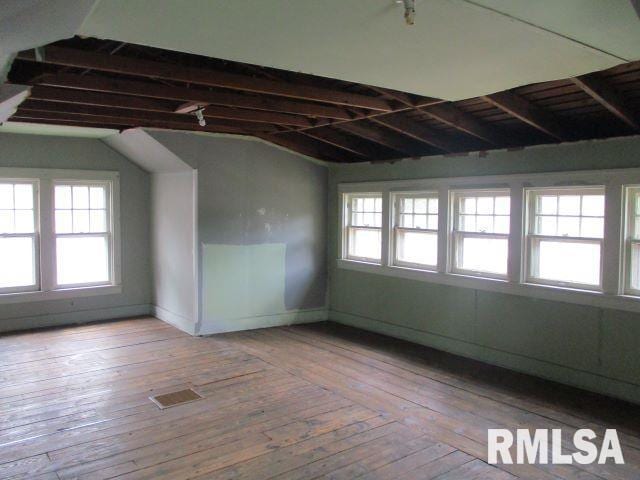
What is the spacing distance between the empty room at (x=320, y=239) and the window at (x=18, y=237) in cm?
3

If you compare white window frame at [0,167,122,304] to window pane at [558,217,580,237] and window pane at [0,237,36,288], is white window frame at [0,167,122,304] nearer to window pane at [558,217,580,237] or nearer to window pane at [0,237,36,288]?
window pane at [0,237,36,288]

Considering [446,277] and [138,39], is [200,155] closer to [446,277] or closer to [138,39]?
[446,277]

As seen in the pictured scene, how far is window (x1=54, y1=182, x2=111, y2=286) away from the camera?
7215 mm

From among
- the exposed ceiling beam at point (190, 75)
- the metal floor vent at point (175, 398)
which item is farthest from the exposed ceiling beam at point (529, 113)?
the metal floor vent at point (175, 398)

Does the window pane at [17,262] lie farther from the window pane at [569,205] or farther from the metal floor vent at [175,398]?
the window pane at [569,205]

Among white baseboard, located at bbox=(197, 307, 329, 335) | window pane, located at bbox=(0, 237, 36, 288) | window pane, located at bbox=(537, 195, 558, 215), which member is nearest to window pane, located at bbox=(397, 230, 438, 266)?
window pane, located at bbox=(537, 195, 558, 215)

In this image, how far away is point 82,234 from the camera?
24.0 ft

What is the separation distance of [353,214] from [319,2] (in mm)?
5551

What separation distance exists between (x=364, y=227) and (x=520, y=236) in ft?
8.00

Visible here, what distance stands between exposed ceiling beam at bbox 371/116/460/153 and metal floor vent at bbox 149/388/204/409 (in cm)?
324

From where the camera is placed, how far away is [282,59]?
9.60 feet

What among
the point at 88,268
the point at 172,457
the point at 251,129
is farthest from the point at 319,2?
the point at 88,268

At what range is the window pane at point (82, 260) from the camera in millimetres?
7246

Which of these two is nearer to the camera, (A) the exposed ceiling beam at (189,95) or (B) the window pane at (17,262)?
(A) the exposed ceiling beam at (189,95)
